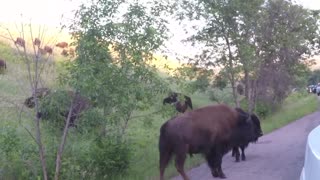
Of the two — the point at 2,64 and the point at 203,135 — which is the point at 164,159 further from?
the point at 2,64

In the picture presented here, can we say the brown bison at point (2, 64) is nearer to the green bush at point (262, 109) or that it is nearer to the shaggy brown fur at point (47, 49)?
the green bush at point (262, 109)

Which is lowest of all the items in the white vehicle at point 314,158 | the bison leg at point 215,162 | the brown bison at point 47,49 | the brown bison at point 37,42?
the bison leg at point 215,162

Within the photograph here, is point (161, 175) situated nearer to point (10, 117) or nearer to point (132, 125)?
point (132, 125)

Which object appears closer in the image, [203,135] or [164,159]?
[164,159]

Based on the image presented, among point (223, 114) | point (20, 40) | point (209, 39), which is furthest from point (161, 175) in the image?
point (209, 39)

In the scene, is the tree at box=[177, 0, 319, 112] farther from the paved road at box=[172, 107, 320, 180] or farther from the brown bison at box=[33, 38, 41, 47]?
the brown bison at box=[33, 38, 41, 47]

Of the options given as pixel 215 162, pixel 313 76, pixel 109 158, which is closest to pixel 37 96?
pixel 109 158

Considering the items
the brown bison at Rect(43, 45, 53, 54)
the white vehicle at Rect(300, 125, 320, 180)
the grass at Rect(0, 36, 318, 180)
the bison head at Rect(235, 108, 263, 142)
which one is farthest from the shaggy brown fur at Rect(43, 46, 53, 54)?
the white vehicle at Rect(300, 125, 320, 180)

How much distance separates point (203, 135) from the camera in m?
11.0

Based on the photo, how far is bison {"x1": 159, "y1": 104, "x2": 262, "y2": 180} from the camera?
10.6 metres

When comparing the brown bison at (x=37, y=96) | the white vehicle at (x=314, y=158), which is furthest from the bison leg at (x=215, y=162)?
the white vehicle at (x=314, y=158)

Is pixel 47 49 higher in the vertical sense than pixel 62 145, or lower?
higher

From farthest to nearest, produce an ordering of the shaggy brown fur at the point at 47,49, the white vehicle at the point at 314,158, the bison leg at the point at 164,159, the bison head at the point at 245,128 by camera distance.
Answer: the bison head at the point at 245,128, the bison leg at the point at 164,159, the shaggy brown fur at the point at 47,49, the white vehicle at the point at 314,158

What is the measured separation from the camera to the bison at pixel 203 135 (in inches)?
418
